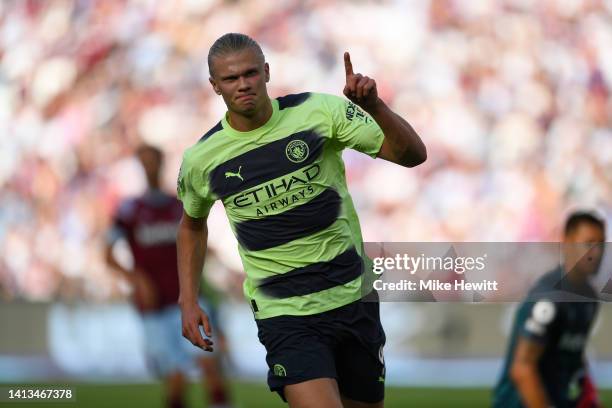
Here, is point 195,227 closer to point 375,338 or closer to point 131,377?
point 375,338

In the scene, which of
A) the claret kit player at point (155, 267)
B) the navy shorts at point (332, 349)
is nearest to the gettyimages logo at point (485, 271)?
the navy shorts at point (332, 349)

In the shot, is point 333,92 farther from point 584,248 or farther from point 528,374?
point 528,374

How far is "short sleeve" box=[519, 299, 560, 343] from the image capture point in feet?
17.0

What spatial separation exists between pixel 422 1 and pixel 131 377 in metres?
5.35

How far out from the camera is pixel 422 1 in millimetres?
12266

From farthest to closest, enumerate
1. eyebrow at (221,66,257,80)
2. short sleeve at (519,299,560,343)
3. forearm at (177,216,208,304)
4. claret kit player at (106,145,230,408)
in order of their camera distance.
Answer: claret kit player at (106,145,230,408)
short sleeve at (519,299,560,343)
forearm at (177,216,208,304)
eyebrow at (221,66,257,80)

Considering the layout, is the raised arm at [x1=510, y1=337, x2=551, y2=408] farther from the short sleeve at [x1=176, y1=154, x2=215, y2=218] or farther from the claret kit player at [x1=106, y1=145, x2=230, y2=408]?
the claret kit player at [x1=106, y1=145, x2=230, y2=408]

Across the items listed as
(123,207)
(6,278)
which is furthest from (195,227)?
(6,278)

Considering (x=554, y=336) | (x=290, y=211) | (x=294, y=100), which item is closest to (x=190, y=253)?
(x=290, y=211)

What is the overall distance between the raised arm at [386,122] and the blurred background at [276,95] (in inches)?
265

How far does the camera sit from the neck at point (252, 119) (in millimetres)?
4320

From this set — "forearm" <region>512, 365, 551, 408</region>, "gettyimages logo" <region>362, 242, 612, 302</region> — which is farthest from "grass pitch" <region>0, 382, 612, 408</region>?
"forearm" <region>512, 365, 551, 408</region>

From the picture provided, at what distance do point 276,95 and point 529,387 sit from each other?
7.46 metres

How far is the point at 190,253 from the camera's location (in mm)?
4598
